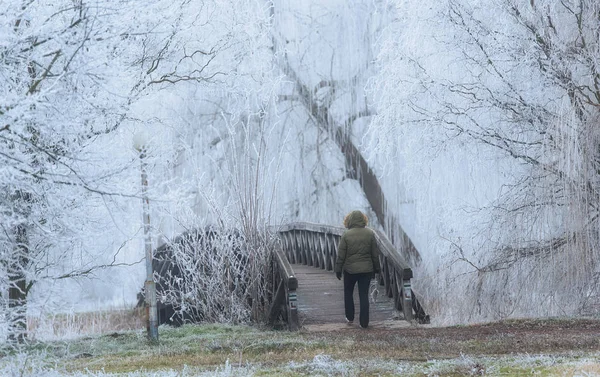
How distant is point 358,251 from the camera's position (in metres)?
14.5

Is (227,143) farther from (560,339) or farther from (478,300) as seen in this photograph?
(560,339)

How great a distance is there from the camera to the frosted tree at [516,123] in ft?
50.3

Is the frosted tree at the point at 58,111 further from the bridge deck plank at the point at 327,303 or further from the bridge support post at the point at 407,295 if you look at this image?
the bridge deck plank at the point at 327,303

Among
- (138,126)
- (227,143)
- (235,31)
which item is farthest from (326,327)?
(227,143)

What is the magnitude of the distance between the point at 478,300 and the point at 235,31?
7.36 m

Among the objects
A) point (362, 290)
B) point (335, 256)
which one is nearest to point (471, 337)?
point (362, 290)

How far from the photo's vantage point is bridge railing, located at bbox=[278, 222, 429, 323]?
1565 cm

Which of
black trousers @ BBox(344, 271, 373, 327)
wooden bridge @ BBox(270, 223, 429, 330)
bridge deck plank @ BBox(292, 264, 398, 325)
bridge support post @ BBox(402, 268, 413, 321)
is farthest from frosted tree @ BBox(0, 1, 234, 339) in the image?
bridge deck plank @ BBox(292, 264, 398, 325)

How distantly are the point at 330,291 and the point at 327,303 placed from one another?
2.56 ft

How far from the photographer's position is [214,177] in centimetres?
2270

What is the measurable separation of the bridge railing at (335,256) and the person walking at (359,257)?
119cm

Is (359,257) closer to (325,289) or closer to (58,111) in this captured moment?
(325,289)

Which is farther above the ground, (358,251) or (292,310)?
(358,251)

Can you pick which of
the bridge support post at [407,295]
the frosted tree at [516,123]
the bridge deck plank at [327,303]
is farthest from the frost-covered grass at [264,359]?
the frosted tree at [516,123]
